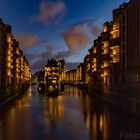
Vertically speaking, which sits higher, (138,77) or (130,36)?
(130,36)

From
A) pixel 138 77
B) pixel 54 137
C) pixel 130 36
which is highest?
pixel 130 36

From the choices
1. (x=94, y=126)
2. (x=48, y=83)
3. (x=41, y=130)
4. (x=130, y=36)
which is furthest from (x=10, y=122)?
(x=48, y=83)

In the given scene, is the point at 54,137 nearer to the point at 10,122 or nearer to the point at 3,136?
the point at 3,136

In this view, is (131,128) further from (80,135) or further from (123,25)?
(123,25)

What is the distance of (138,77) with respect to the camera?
241 feet

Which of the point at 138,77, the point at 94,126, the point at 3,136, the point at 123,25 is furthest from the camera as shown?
the point at 123,25

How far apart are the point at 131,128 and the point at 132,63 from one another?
107 feet

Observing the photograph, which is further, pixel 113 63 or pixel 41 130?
pixel 113 63

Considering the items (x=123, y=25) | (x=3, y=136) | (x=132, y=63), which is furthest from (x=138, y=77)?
(x=3, y=136)

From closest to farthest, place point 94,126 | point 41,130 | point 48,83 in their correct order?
point 41,130, point 94,126, point 48,83

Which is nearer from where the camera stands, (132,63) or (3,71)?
(132,63)

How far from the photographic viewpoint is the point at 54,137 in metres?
44.4

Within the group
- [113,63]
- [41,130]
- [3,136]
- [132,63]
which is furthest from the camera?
[113,63]

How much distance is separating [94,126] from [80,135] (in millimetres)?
8721
